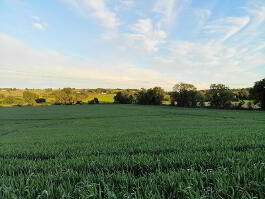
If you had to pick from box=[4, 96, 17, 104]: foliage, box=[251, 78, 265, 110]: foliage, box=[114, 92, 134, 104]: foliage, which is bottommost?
box=[4, 96, 17, 104]: foliage

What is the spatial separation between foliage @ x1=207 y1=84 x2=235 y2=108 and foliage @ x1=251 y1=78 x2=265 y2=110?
1007cm

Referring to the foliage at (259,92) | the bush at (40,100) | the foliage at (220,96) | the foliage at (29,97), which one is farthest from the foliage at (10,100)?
the foliage at (259,92)

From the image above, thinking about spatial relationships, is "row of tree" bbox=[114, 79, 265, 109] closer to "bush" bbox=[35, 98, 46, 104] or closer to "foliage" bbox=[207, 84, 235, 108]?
"foliage" bbox=[207, 84, 235, 108]

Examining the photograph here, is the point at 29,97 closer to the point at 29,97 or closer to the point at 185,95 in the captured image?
the point at 29,97

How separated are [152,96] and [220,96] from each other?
1635 inches

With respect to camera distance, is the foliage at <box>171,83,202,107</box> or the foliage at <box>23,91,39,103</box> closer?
the foliage at <box>171,83,202,107</box>

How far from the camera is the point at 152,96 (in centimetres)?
11250

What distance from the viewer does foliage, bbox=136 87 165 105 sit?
111688mm

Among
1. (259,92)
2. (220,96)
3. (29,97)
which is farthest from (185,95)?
(29,97)

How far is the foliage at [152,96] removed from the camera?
11169 cm

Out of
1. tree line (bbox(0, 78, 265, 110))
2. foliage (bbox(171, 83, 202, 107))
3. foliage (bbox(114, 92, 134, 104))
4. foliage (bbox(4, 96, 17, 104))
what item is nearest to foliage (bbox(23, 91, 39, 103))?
tree line (bbox(0, 78, 265, 110))

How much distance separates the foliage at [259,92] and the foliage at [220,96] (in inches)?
397

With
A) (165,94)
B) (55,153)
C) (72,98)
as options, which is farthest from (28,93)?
(55,153)

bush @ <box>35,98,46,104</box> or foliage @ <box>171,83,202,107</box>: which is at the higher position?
foliage @ <box>171,83,202,107</box>
